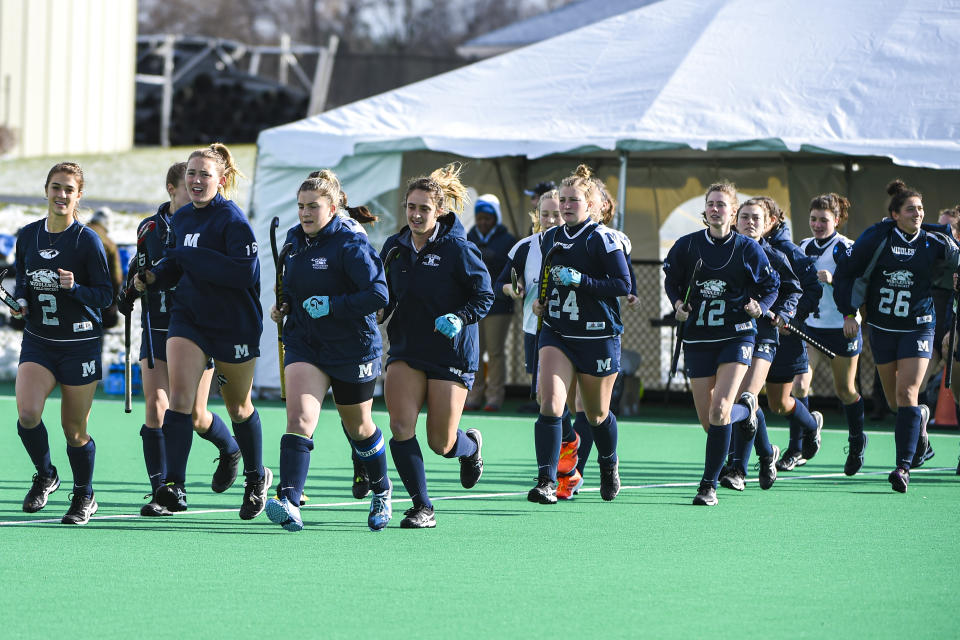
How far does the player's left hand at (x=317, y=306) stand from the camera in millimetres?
6695

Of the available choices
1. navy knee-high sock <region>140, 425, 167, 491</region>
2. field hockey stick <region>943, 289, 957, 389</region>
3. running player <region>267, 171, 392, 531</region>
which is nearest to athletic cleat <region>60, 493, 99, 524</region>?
navy knee-high sock <region>140, 425, 167, 491</region>

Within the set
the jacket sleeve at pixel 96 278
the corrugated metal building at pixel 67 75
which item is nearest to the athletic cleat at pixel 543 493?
the jacket sleeve at pixel 96 278

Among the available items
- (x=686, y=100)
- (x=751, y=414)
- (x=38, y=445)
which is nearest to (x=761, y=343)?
(x=751, y=414)

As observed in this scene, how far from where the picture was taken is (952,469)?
1007 centimetres

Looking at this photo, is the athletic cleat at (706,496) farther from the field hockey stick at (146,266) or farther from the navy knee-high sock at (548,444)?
the field hockey stick at (146,266)

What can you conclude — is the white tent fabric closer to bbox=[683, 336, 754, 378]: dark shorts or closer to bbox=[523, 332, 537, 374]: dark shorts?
bbox=[523, 332, 537, 374]: dark shorts

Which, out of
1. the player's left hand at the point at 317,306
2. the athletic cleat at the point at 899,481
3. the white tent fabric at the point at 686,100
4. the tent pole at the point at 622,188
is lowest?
the athletic cleat at the point at 899,481

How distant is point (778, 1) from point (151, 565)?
35.6ft

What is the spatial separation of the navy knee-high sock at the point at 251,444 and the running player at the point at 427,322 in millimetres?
777

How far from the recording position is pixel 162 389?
7766 millimetres

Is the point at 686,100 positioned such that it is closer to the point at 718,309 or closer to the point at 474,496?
the point at 718,309

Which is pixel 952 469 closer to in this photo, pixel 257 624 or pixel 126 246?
pixel 257 624

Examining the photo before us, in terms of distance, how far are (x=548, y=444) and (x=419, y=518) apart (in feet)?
3.67

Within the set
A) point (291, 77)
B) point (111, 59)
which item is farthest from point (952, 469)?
point (291, 77)
